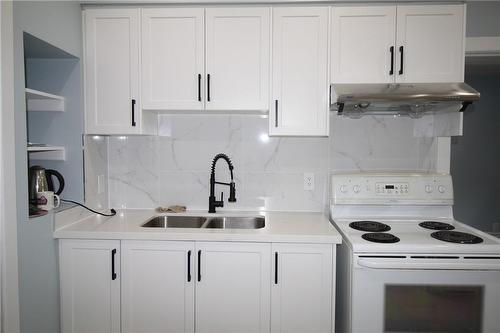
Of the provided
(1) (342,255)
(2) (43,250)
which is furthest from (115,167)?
(1) (342,255)

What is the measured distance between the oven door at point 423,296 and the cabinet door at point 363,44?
3.52 ft

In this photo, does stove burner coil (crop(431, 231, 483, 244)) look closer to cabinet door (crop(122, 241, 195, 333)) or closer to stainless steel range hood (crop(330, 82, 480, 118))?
stainless steel range hood (crop(330, 82, 480, 118))

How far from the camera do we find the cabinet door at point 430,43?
1.95 metres

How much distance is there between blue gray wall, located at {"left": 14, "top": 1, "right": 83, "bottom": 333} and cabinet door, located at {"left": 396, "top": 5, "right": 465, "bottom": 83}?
196 centimetres

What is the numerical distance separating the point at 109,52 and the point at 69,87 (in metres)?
0.33

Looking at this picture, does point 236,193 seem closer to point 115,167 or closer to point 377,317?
point 115,167

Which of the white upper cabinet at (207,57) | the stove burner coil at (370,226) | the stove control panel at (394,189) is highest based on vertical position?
the white upper cabinet at (207,57)

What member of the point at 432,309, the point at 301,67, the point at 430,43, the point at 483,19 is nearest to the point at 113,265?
the point at 301,67

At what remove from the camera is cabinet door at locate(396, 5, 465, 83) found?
1.95 m

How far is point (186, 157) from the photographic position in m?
2.38

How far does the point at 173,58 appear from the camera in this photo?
2.01m

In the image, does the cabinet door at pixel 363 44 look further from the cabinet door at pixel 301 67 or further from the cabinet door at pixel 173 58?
the cabinet door at pixel 173 58

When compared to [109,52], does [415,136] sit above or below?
below

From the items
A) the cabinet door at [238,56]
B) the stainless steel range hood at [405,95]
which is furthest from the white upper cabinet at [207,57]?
the stainless steel range hood at [405,95]
